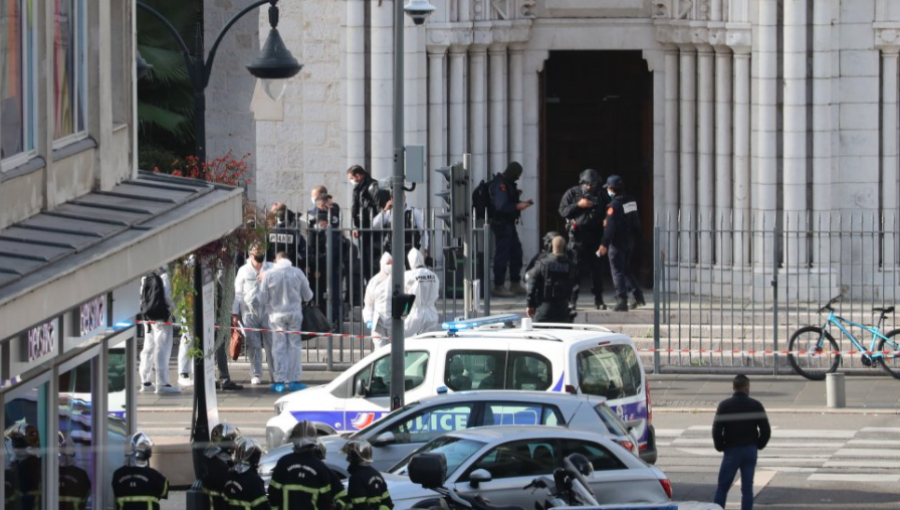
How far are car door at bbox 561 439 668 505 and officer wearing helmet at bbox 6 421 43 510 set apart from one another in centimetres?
408

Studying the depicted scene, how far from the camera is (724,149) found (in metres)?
26.4

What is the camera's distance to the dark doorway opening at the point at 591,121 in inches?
1137

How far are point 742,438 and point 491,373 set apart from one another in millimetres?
2557

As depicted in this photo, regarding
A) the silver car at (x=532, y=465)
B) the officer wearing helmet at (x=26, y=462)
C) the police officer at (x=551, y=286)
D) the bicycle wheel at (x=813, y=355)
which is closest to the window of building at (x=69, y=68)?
the officer wearing helmet at (x=26, y=462)

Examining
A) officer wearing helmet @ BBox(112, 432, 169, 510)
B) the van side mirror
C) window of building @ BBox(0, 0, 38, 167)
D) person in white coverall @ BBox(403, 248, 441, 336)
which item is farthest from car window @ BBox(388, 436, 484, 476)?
person in white coverall @ BBox(403, 248, 441, 336)

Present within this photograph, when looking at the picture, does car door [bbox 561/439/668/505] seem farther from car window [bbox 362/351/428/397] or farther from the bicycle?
the bicycle

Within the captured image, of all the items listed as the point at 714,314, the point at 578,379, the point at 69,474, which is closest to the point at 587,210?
the point at 714,314

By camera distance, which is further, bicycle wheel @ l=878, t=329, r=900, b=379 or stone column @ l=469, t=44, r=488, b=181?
stone column @ l=469, t=44, r=488, b=181

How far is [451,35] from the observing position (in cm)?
2670

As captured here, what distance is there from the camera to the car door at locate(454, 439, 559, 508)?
1477 cm

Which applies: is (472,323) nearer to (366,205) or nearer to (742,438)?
(742,438)

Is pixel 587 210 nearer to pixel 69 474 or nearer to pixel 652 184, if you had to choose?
pixel 652 184

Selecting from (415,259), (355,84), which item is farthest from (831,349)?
(355,84)

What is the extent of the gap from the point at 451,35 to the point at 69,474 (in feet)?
45.3
